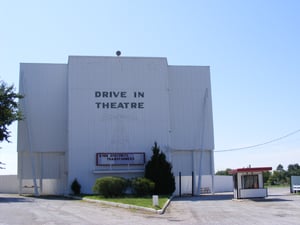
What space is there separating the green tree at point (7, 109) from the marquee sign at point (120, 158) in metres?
7.78

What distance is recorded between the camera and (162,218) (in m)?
19.2

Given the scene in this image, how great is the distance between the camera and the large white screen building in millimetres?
40344

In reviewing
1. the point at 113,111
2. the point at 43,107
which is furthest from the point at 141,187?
the point at 43,107

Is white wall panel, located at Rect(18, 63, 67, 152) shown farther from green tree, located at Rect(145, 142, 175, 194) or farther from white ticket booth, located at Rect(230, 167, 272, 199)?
white ticket booth, located at Rect(230, 167, 272, 199)

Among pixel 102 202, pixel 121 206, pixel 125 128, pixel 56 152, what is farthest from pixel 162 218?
pixel 56 152

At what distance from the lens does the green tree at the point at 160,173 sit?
38.2m

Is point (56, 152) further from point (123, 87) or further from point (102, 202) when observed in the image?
point (102, 202)

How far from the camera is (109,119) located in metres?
40.8

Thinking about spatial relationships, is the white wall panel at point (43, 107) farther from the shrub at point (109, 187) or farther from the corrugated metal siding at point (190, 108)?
the shrub at point (109, 187)

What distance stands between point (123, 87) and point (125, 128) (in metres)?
Result: 3.76

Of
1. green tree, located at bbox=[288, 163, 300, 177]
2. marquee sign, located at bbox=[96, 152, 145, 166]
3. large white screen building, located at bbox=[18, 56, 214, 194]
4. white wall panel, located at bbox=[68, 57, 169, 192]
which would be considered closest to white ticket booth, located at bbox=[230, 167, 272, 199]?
large white screen building, located at bbox=[18, 56, 214, 194]

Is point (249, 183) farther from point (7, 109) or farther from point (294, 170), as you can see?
point (294, 170)

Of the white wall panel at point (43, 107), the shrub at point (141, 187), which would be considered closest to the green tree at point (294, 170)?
the white wall panel at point (43, 107)

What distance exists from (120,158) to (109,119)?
11.7 ft
